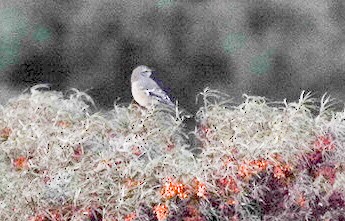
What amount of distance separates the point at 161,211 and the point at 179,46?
10.6ft

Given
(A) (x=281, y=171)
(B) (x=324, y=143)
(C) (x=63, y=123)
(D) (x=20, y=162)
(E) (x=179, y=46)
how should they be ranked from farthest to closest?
(E) (x=179, y=46), (C) (x=63, y=123), (D) (x=20, y=162), (B) (x=324, y=143), (A) (x=281, y=171)

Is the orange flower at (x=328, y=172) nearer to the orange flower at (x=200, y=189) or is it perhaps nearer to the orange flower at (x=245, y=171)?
the orange flower at (x=245, y=171)

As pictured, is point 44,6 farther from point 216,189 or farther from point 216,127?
point 216,189

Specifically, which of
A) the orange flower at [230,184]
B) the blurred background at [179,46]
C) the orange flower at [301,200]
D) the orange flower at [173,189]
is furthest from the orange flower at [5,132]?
the blurred background at [179,46]

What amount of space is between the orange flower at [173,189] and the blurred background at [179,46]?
2980 millimetres

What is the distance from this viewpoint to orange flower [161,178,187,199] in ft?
13.4

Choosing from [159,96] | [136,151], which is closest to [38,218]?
[136,151]

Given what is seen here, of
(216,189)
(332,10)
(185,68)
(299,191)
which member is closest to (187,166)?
(216,189)

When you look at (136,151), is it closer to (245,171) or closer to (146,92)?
(245,171)

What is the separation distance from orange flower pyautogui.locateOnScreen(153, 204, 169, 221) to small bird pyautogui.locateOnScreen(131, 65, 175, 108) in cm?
96

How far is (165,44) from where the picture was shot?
283 inches

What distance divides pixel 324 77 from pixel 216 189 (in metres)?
3.38

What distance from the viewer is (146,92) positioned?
5.39 m

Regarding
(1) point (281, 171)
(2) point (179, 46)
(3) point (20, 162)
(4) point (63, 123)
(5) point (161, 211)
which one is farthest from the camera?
(2) point (179, 46)
